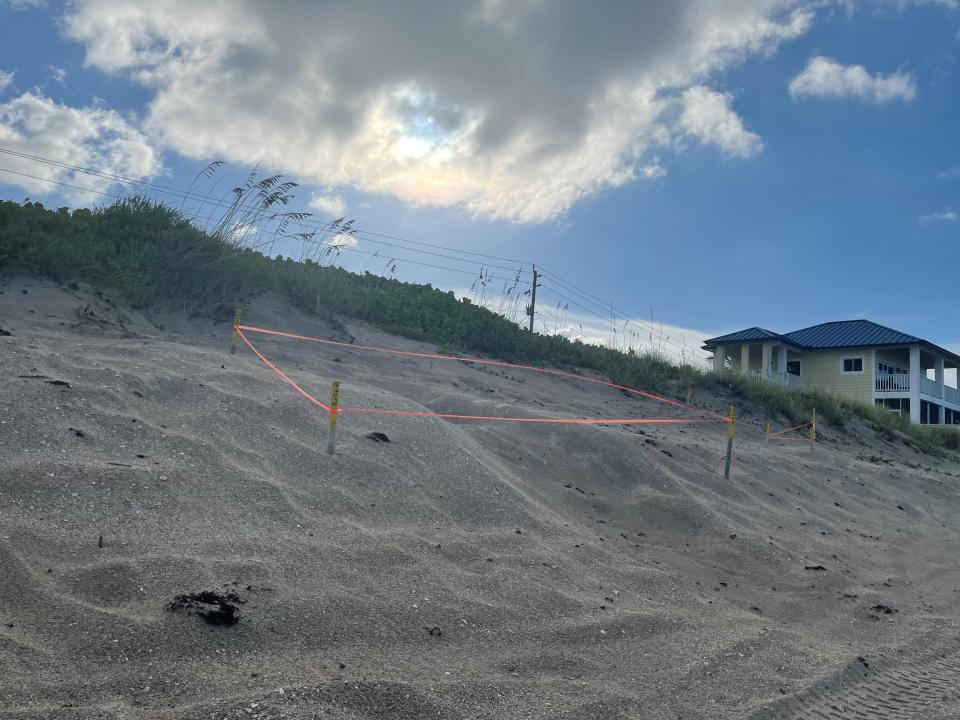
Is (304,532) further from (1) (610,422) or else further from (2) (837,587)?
(1) (610,422)

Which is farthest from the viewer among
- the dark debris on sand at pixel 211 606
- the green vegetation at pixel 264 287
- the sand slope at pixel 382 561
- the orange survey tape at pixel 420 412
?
the green vegetation at pixel 264 287

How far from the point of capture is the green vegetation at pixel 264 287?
966 centimetres

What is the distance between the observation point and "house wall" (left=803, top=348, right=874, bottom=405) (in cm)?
3156

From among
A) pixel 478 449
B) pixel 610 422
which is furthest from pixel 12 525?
pixel 610 422

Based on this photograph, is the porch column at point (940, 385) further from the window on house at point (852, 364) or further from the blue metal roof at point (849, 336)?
the window on house at point (852, 364)

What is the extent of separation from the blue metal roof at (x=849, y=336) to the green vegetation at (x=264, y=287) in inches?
503

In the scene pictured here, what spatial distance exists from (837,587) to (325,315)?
29.0 feet

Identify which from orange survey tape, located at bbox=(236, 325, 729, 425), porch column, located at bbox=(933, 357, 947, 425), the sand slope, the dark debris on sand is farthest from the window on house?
the dark debris on sand

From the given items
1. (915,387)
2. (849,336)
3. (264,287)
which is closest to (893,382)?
(915,387)

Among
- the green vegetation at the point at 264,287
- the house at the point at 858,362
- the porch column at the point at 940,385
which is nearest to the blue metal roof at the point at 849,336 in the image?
the house at the point at 858,362

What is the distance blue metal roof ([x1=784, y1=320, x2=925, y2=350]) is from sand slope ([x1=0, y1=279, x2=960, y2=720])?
25528 millimetres

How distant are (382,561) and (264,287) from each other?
8624 mm

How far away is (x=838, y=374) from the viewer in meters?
32.5

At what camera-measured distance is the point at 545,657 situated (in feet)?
11.9
